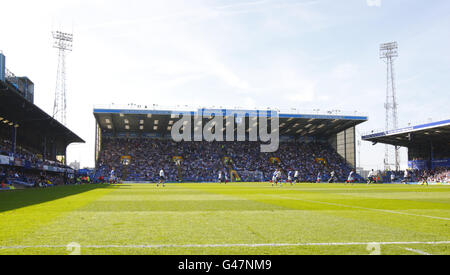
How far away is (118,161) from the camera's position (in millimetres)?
63219

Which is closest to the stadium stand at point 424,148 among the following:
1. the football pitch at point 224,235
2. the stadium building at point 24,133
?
the football pitch at point 224,235

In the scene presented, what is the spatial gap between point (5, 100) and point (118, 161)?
29943 mm

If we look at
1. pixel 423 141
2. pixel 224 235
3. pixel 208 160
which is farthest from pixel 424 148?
pixel 224 235

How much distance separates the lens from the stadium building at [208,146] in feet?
198

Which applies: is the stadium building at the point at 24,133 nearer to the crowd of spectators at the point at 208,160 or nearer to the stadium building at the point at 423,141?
the crowd of spectators at the point at 208,160

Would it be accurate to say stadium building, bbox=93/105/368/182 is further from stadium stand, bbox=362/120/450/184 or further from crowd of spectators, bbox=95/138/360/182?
stadium stand, bbox=362/120/450/184

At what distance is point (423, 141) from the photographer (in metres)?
65.6

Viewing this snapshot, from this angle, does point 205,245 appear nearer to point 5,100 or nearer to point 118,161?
point 5,100

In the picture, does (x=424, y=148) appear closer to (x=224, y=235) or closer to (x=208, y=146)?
(x=208, y=146)

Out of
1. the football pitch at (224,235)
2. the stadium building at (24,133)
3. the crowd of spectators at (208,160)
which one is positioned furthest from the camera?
the crowd of spectators at (208,160)

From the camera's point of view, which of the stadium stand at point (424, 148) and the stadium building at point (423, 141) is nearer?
the stadium stand at point (424, 148)

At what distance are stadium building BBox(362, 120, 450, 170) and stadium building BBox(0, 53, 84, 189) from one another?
55324 millimetres
